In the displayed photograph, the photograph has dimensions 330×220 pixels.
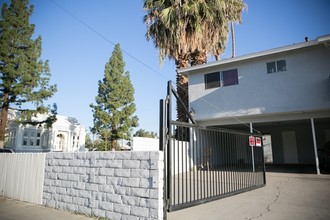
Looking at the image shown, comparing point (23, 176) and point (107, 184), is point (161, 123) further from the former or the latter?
point (23, 176)

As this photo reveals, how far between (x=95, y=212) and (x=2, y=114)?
41.8 feet

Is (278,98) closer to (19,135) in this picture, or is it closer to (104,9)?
(104,9)

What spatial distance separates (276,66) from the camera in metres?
12.4

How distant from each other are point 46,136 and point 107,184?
66.3ft

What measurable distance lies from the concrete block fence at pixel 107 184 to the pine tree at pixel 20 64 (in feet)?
32.8

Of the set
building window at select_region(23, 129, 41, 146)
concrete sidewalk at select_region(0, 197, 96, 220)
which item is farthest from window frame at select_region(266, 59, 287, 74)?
building window at select_region(23, 129, 41, 146)

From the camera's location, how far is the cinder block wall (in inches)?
166

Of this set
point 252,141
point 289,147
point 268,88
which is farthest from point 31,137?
point 289,147

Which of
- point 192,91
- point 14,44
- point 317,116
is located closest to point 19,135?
point 14,44

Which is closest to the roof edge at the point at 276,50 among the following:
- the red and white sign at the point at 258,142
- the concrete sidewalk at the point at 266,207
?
the red and white sign at the point at 258,142

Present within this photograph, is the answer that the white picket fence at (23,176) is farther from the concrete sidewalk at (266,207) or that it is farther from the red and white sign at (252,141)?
→ the red and white sign at (252,141)

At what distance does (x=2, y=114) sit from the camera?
1405 centimetres

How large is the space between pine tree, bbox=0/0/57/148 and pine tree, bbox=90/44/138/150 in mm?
5670

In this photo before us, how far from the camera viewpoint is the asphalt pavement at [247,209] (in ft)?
15.1
